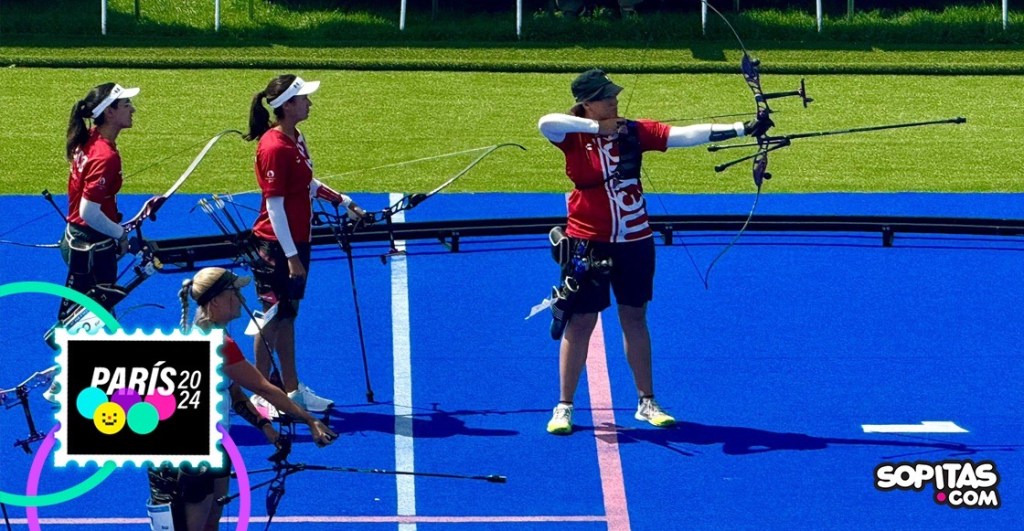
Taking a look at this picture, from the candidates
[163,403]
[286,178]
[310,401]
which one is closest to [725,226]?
[310,401]

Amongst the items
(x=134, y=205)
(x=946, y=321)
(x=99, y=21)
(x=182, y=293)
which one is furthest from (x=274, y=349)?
(x=99, y=21)

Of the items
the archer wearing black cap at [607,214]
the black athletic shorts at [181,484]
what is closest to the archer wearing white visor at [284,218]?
the archer wearing black cap at [607,214]

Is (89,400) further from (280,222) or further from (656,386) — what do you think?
(656,386)

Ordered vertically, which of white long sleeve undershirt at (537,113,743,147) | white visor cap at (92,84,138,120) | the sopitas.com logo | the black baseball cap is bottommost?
the sopitas.com logo

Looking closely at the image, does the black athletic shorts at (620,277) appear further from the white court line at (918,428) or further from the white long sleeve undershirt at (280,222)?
the white long sleeve undershirt at (280,222)

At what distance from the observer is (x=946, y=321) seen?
12047mm

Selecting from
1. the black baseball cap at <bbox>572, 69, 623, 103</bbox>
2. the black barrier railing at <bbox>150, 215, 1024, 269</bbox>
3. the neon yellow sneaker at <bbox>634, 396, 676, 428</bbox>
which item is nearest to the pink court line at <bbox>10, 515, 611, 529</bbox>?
the neon yellow sneaker at <bbox>634, 396, 676, 428</bbox>

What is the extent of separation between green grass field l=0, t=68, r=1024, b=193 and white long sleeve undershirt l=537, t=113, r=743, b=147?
6.22 m

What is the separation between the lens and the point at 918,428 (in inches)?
386

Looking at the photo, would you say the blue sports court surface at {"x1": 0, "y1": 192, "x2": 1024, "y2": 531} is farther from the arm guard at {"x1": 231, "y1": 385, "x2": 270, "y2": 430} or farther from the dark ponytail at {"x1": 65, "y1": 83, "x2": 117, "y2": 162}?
the dark ponytail at {"x1": 65, "y1": 83, "x2": 117, "y2": 162}

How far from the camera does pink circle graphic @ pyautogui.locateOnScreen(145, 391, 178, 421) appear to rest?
6562 mm

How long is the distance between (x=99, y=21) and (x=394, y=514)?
18381 mm

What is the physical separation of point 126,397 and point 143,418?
0.11 meters

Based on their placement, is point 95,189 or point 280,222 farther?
point 95,189
